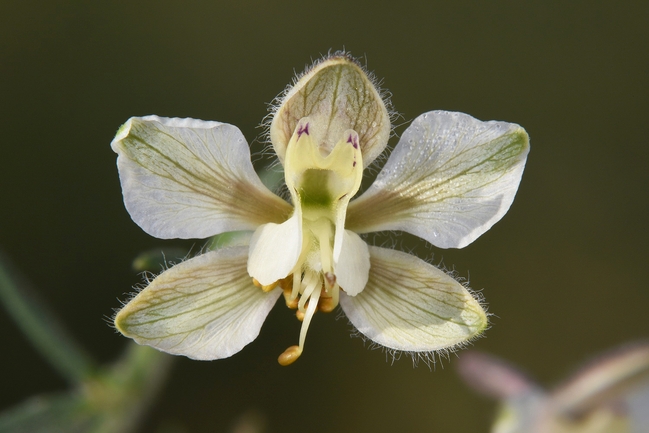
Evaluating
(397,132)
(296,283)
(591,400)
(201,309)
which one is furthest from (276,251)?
(397,132)

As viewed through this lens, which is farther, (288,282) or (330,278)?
(288,282)

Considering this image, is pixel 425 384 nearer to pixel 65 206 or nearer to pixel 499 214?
pixel 65 206

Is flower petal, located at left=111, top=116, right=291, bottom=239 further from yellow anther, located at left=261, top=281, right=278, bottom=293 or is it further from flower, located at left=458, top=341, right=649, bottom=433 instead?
flower, located at left=458, top=341, right=649, bottom=433

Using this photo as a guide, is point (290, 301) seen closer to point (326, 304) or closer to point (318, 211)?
point (326, 304)

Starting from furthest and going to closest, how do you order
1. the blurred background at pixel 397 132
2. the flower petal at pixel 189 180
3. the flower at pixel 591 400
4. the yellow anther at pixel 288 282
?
the blurred background at pixel 397 132 < the flower at pixel 591 400 < the yellow anther at pixel 288 282 < the flower petal at pixel 189 180

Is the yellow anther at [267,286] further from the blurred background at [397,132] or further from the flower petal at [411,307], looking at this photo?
the blurred background at [397,132]

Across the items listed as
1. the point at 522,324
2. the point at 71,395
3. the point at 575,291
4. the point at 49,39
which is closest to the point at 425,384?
the point at 522,324

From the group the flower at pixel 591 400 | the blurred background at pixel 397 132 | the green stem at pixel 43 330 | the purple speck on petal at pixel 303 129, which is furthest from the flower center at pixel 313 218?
the blurred background at pixel 397 132
